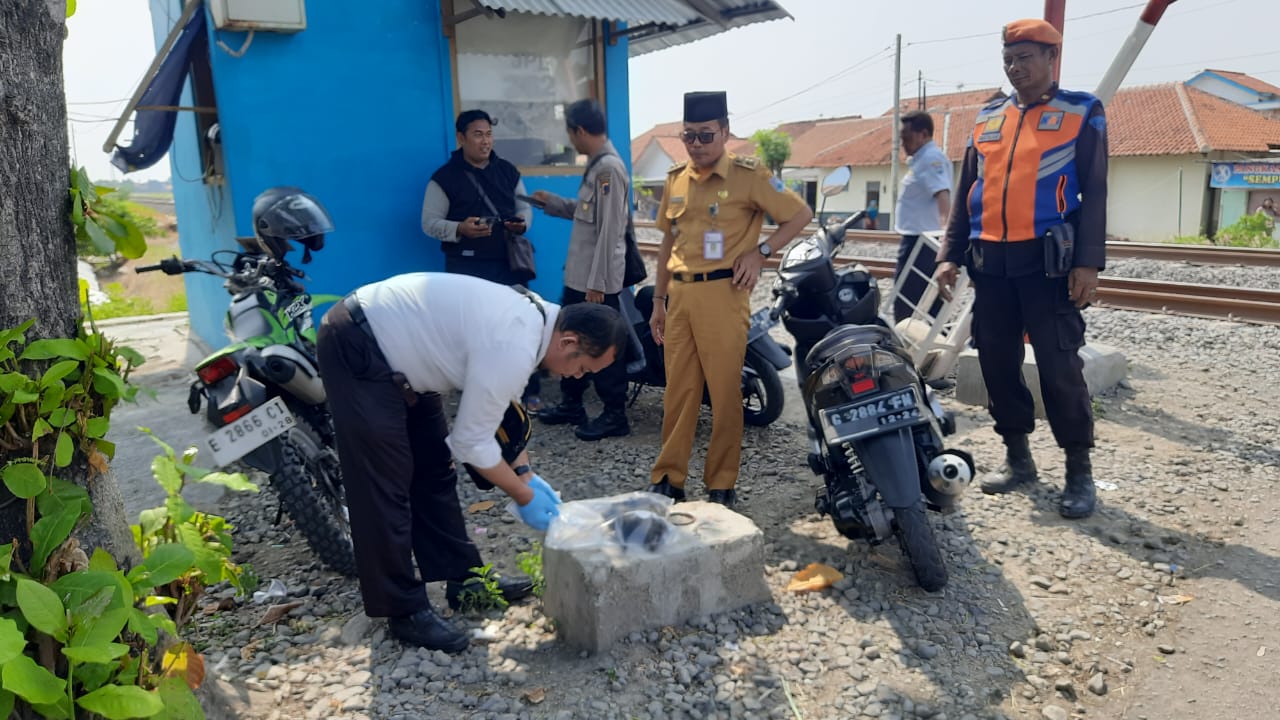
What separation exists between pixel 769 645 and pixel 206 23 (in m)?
5.15

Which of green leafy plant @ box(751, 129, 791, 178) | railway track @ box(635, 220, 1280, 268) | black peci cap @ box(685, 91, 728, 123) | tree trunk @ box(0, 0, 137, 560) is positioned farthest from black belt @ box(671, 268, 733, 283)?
green leafy plant @ box(751, 129, 791, 178)

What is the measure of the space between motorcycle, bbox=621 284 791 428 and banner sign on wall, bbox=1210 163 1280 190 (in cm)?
2566

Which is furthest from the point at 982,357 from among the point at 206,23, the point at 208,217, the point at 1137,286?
the point at 1137,286

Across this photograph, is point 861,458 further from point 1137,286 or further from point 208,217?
point 1137,286

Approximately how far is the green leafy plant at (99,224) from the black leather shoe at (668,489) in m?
2.48

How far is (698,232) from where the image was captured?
12.8 ft

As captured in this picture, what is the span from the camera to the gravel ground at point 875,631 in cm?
262

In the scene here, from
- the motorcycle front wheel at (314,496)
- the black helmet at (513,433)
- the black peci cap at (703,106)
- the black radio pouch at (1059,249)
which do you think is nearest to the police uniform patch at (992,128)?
the black radio pouch at (1059,249)

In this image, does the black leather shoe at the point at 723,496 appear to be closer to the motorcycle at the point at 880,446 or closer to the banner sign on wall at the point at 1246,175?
the motorcycle at the point at 880,446

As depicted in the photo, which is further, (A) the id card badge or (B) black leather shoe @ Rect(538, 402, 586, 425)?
(B) black leather shoe @ Rect(538, 402, 586, 425)

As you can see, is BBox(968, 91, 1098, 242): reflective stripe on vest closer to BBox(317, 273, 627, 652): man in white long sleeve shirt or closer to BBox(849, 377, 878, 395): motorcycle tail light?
BBox(849, 377, 878, 395): motorcycle tail light

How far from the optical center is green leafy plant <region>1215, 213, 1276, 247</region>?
58.1ft

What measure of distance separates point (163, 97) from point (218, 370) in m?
3.36

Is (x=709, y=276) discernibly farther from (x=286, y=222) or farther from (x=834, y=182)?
(x=286, y=222)
